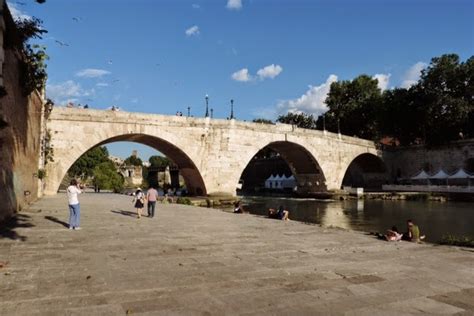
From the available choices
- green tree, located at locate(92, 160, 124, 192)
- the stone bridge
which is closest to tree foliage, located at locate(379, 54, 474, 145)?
the stone bridge

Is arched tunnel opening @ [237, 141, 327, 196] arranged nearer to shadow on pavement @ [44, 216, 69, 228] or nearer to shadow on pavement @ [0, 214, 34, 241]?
shadow on pavement @ [44, 216, 69, 228]

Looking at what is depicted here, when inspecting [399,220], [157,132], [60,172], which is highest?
[157,132]

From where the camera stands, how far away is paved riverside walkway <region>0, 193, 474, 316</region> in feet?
15.4

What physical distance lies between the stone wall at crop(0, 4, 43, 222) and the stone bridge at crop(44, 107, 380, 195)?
7051 mm

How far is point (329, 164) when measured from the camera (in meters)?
40.5

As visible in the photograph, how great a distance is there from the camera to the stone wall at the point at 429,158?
4525 cm

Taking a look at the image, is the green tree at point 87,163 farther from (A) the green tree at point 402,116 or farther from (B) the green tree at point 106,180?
(A) the green tree at point 402,116

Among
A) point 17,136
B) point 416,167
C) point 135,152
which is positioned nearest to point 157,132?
point 17,136

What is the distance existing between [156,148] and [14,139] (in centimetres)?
1878

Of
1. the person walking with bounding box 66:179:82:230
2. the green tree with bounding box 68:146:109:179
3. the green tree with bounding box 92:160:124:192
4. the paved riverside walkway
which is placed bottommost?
the paved riverside walkway

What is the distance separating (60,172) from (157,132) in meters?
6.23

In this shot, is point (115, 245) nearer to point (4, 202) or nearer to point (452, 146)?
point (4, 202)

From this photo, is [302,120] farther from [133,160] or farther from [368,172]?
[133,160]

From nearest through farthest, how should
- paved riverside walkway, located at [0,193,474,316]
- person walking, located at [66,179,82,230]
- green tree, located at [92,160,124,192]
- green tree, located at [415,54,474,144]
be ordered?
paved riverside walkway, located at [0,193,474,316] → person walking, located at [66,179,82,230] → green tree, located at [415,54,474,144] → green tree, located at [92,160,124,192]
